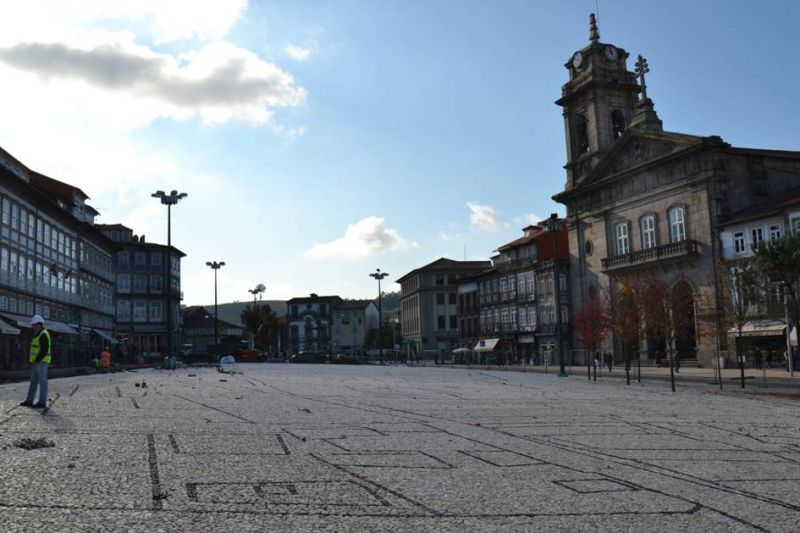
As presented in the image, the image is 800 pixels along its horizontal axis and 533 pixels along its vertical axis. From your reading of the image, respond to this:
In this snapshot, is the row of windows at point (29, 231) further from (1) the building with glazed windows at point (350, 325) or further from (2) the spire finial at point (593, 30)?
(1) the building with glazed windows at point (350, 325)

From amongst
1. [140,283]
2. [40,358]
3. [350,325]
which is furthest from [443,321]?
[40,358]

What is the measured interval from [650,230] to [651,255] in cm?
238

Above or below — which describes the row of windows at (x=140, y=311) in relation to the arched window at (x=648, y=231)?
below

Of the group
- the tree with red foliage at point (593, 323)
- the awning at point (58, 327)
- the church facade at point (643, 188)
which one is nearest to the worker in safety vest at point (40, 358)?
the church facade at point (643, 188)

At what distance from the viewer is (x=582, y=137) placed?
214ft

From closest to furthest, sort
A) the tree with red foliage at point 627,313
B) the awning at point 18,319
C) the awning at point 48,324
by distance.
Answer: the tree with red foliage at point 627,313 < the awning at point 18,319 < the awning at point 48,324

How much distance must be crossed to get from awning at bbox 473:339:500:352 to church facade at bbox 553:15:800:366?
55.7 ft

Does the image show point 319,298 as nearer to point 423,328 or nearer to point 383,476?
point 423,328

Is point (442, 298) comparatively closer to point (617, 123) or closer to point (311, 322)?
point (311, 322)

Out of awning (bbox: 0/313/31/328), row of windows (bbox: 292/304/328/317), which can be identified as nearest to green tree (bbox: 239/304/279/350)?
row of windows (bbox: 292/304/328/317)

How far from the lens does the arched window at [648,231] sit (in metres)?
53.8

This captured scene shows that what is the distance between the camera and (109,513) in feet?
18.8

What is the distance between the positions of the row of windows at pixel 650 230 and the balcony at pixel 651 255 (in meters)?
0.78

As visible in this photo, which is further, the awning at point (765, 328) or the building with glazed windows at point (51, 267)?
the building with glazed windows at point (51, 267)
